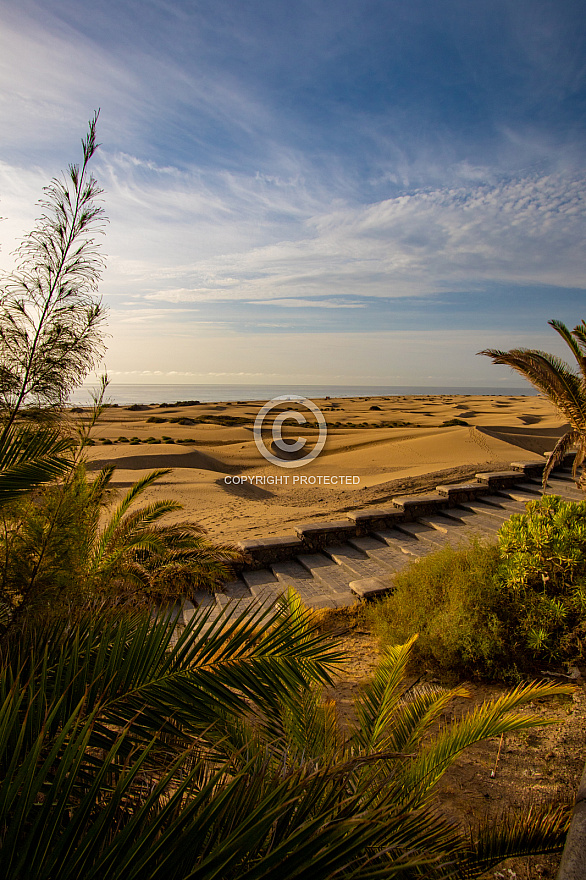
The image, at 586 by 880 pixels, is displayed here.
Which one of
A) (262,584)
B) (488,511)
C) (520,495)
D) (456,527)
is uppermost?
(520,495)

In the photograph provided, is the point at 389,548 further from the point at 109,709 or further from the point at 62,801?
the point at 62,801

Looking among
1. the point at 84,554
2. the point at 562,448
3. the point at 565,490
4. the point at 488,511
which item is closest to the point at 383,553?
the point at 488,511

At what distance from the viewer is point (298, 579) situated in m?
6.74

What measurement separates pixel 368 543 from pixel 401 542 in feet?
1.89

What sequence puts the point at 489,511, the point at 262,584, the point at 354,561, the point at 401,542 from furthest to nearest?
1. the point at 489,511
2. the point at 401,542
3. the point at 354,561
4. the point at 262,584

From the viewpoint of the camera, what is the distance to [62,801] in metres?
1.07

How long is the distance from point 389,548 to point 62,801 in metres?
6.89

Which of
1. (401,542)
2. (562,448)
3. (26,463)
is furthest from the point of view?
(562,448)

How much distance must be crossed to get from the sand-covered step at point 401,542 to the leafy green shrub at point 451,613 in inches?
80.3

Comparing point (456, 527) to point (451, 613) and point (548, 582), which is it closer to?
point (548, 582)

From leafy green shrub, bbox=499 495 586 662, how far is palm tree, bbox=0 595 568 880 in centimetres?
Answer: 120

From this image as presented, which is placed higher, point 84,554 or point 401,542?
point 84,554

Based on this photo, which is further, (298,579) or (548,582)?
(298,579)

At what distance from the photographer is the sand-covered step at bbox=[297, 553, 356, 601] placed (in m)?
6.20
